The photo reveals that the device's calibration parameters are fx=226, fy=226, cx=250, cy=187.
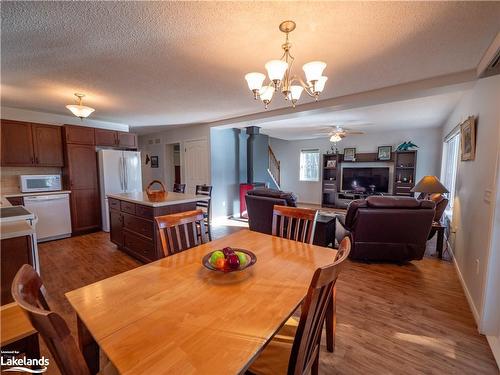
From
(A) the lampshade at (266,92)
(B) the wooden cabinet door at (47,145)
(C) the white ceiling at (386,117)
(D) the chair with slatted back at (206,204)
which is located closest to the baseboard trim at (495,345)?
(A) the lampshade at (266,92)

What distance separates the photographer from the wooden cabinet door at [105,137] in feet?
15.6

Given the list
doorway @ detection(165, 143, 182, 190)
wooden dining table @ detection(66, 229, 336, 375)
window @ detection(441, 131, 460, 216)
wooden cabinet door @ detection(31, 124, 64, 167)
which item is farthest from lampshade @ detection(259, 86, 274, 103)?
doorway @ detection(165, 143, 182, 190)

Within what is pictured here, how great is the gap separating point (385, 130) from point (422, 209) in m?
4.64

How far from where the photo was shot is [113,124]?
5367mm

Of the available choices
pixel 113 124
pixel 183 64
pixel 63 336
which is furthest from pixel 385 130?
pixel 63 336

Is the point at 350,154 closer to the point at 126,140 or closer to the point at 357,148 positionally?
the point at 357,148

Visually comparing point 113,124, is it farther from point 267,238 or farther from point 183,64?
point 267,238

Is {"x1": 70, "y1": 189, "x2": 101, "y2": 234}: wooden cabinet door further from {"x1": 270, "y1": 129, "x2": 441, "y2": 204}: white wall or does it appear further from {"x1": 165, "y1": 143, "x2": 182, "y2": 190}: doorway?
{"x1": 270, "y1": 129, "x2": 441, "y2": 204}: white wall

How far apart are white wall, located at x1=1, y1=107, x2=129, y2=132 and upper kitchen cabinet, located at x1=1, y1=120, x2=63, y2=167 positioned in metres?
0.28

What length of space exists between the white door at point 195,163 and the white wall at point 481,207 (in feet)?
15.7

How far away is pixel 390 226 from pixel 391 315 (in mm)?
1191

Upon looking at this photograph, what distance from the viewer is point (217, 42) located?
6.45 ft

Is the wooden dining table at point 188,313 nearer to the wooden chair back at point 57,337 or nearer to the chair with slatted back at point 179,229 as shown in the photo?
the wooden chair back at point 57,337

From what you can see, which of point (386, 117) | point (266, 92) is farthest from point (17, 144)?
point (386, 117)
